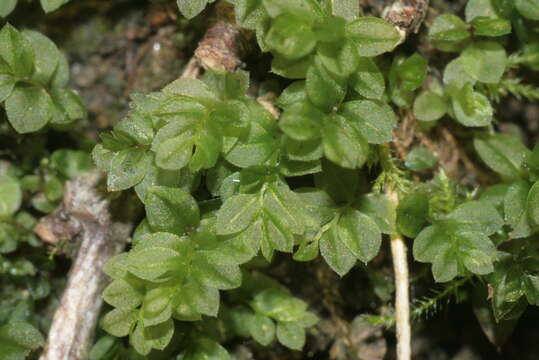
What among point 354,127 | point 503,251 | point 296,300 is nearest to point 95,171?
point 296,300

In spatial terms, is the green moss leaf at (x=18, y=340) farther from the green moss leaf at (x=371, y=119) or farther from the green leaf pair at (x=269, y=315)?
the green moss leaf at (x=371, y=119)

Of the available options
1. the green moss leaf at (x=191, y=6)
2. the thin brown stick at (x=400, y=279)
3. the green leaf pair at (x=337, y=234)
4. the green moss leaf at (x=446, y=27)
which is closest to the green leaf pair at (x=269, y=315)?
the thin brown stick at (x=400, y=279)

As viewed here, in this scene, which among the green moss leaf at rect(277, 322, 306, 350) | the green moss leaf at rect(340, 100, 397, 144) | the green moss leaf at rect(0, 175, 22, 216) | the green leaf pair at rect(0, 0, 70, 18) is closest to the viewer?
the green moss leaf at rect(340, 100, 397, 144)

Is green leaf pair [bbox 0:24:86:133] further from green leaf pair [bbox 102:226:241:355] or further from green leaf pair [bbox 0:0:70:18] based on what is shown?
green leaf pair [bbox 102:226:241:355]

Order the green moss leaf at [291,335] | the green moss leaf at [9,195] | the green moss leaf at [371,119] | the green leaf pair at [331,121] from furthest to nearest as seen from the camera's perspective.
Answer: the green moss leaf at [9,195] < the green moss leaf at [291,335] < the green moss leaf at [371,119] < the green leaf pair at [331,121]

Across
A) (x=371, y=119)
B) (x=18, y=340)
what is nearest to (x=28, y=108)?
(x=18, y=340)

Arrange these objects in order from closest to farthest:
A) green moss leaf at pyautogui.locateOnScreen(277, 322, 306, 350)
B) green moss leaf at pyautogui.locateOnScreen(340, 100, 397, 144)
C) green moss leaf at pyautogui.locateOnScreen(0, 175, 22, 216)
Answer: green moss leaf at pyautogui.locateOnScreen(340, 100, 397, 144)
green moss leaf at pyautogui.locateOnScreen(277, 322, 306, 350)
green moss leaf at pyautogui.locateOnScreen(0, 175, 22, 216)

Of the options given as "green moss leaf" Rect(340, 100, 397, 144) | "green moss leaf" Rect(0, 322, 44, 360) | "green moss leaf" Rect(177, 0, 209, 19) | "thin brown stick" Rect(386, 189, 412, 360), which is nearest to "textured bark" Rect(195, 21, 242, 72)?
"green moss leaf" Rect(177, 0, 209, 19)

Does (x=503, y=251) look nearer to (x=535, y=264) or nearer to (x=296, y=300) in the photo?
(x=535, y=264)
